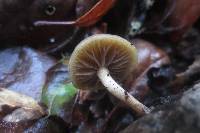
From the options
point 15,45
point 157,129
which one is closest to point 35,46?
point 15,45

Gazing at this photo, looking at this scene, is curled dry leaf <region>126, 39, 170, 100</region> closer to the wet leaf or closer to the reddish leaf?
the reddish leaf

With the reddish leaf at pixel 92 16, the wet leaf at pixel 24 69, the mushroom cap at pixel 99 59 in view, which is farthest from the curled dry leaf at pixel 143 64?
the wet leaf at pixel 24 69

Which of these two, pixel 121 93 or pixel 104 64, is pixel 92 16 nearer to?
pixel 104 64

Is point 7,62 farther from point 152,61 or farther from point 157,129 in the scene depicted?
point 157,129

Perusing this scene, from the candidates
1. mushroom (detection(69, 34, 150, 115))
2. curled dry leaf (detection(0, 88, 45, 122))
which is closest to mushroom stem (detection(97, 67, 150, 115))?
mushroom (detection(69, 34, 150, 115))

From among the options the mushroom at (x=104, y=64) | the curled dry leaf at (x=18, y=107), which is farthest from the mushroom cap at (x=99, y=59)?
the curled dry leaf at (x=18, y=107)

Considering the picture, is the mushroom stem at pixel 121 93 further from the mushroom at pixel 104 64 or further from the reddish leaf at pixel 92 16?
the reddish leaf at pixel 92 16

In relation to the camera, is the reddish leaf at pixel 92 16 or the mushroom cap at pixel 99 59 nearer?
the mushroom cap at pixel 99 59

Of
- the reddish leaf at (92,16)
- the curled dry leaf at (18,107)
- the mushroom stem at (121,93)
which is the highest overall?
the reddish leaf at (92,16)

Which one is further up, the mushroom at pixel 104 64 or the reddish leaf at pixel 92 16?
the reddish leaf at pixel 92 16
